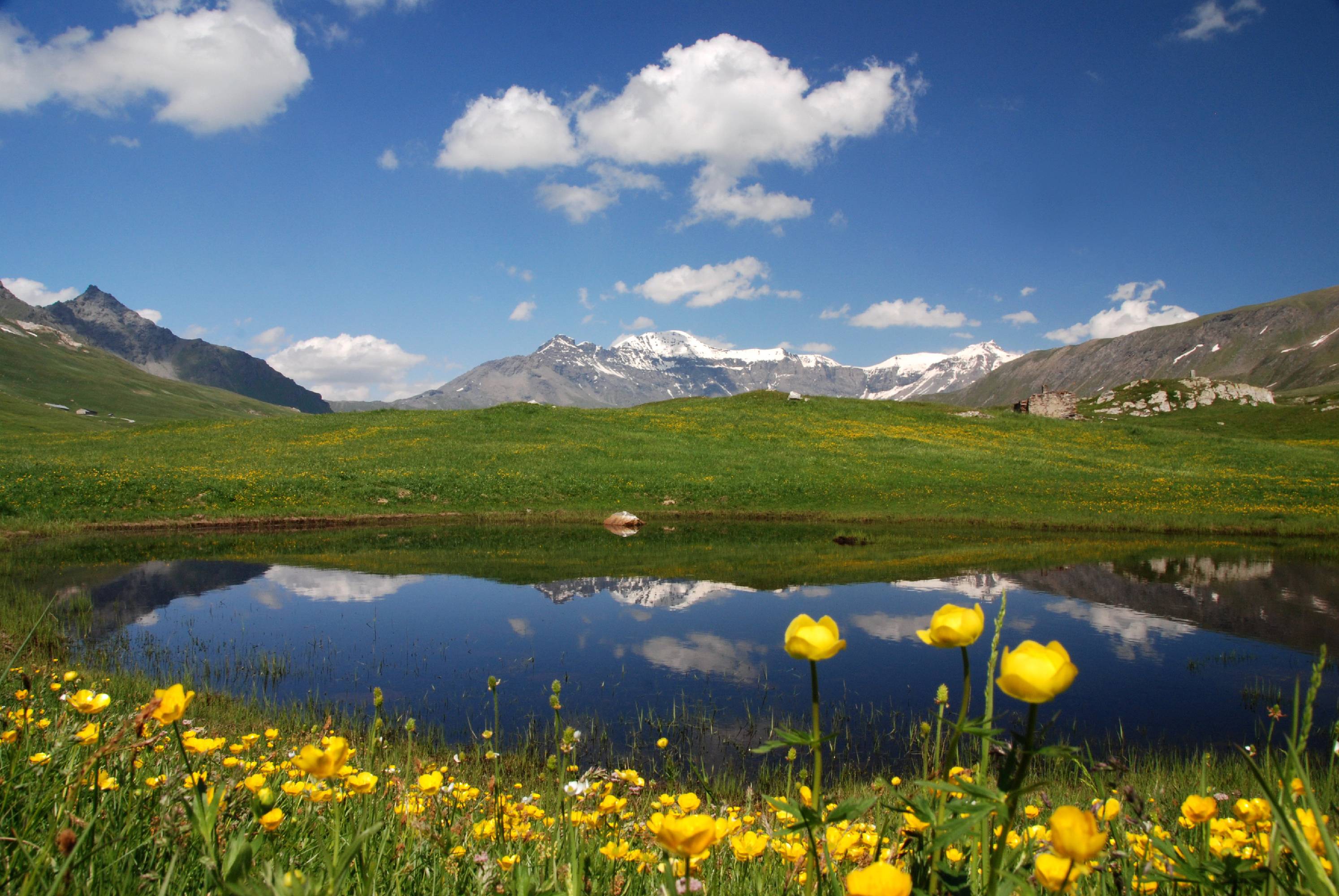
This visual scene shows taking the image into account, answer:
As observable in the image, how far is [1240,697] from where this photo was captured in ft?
34.8

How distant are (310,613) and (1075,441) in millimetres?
50897

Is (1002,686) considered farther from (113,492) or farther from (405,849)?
(113,492)

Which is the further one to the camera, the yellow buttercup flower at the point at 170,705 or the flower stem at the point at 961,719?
the yellow buttercup flower at the point at 170,705

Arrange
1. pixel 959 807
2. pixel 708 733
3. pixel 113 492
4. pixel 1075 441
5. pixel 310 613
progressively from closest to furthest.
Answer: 1. pixel 959 807
2. pixel 708 733
3. pixel 310 613
4. pixel 113 492
5. pixel 1075 441

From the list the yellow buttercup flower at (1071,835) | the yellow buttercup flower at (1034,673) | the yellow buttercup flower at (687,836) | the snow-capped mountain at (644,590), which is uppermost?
the yellow buttercup flower at (1034,673)

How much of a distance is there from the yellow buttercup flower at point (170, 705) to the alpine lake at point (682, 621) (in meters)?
5.46

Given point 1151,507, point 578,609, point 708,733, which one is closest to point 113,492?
point 578,609

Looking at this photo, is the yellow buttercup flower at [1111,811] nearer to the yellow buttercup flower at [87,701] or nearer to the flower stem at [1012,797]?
the flower stem at [1012,797]

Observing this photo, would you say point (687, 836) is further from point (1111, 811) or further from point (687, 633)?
point (687, 633)

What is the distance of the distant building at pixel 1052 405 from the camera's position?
65.8 metres

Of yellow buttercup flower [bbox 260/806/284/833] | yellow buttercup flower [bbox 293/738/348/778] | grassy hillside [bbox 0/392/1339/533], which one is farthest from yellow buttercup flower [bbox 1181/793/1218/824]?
grassy hillside [bbox 0/392/1339/533]

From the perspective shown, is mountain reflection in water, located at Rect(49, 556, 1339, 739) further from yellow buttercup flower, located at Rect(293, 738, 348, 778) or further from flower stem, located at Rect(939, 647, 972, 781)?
flower stem, located at Rect(939, 647, 972, 781)

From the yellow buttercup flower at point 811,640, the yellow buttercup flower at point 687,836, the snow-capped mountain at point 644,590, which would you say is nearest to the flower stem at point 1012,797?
the yellow buttercup flower at point 811,640

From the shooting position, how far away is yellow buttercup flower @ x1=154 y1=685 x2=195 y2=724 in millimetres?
1623
